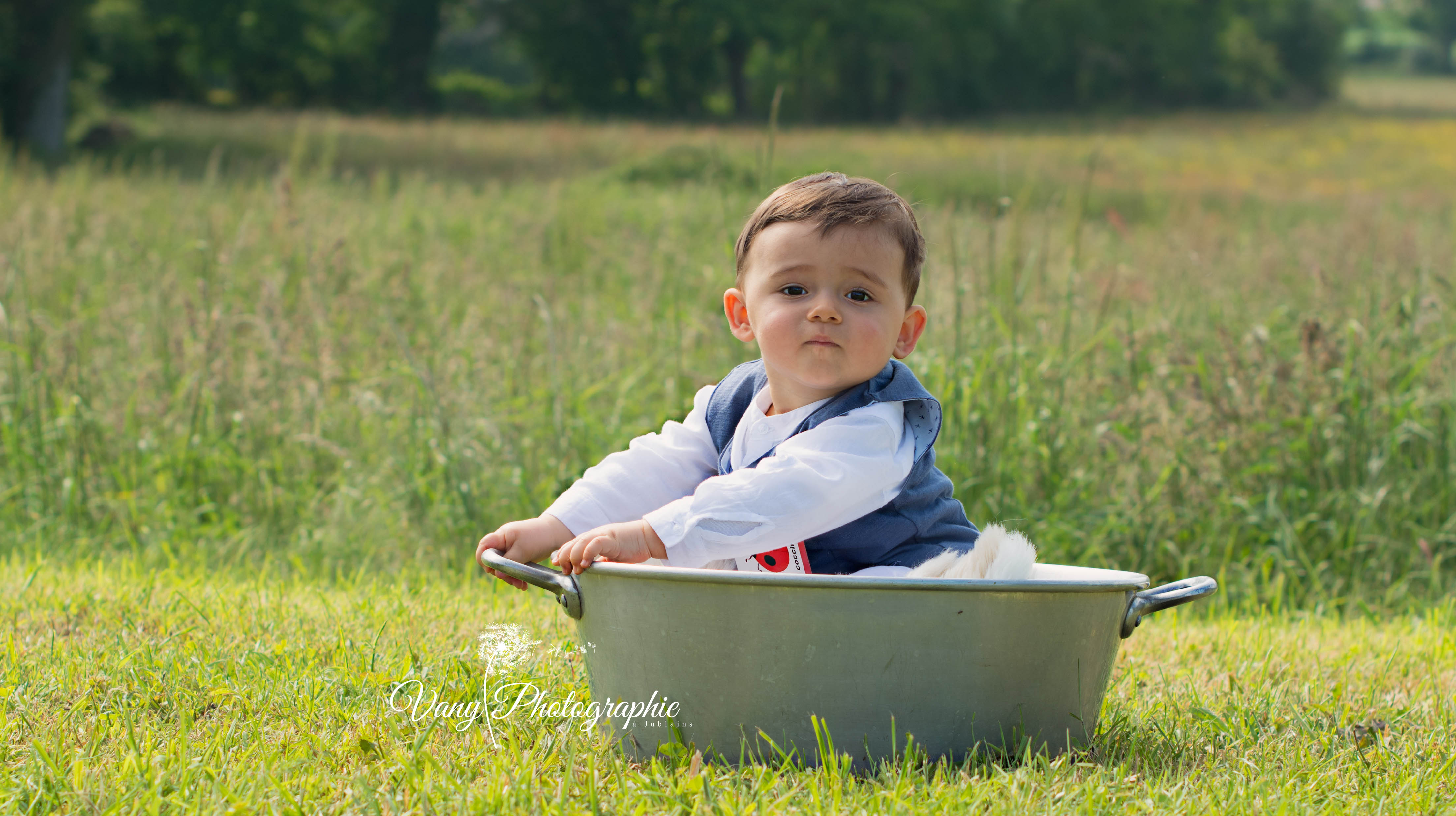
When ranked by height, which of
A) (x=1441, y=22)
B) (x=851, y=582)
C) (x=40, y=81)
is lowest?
(x=40, y=81)

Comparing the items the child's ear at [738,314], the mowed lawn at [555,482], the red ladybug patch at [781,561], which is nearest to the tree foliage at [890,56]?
the mowed lawn at [555,482]

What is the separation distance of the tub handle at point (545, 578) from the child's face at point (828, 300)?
0.47 m

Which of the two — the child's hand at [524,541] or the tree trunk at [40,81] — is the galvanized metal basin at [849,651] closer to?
the child's hand at [524,541]

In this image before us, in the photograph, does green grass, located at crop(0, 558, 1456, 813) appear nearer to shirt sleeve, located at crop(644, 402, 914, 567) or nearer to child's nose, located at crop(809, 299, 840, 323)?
shirt sleeve, located at crop(644, 402, 914, 567)

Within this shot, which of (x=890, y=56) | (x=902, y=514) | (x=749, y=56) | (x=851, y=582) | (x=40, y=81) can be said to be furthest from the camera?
(x=749, y=56)

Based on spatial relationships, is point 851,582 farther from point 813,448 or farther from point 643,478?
point 643,478

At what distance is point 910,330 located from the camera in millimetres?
1964

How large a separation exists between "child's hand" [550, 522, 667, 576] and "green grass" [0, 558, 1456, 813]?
0.28m

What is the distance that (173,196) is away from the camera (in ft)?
24.6

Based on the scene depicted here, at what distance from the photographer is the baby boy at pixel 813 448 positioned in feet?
5.53

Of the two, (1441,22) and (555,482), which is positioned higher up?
(1441,22)

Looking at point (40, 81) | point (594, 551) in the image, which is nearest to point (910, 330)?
point (594, 551)

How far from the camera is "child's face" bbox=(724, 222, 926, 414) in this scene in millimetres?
1770

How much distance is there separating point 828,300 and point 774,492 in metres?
0.31
